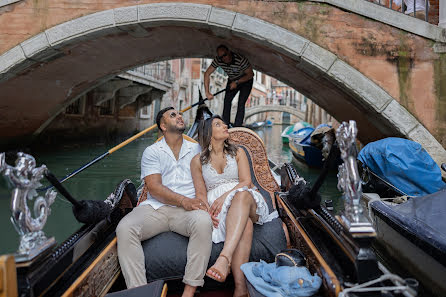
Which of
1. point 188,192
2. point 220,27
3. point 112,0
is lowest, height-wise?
point 188,192

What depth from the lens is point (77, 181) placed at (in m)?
3.68

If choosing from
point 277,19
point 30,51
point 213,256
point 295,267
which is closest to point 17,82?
point 30,51

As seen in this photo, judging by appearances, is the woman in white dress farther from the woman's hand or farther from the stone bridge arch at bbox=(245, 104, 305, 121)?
the stone bridge arch at bbox=(245, 104, 305, 121)

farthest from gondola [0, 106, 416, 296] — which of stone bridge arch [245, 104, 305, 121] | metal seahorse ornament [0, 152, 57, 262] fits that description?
stone bridge arch [245, 104, 305, 121]

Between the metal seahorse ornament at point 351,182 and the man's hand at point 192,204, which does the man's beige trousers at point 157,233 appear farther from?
the metal seahorse ornament at point 351,182

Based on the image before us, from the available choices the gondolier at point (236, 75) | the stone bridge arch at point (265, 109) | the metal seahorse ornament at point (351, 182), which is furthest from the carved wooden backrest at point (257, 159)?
the stone bridge arch at point (265, 109)

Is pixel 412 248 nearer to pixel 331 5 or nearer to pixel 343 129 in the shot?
pixel 343 129

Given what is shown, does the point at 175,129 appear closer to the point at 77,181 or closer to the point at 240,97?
the point at 240,97

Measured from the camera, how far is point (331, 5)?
292cm

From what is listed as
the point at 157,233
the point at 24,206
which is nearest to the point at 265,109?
the point at 157,233

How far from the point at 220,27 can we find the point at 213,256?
2244 millimetres

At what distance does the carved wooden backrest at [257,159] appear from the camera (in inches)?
66.6

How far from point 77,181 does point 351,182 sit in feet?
10.9

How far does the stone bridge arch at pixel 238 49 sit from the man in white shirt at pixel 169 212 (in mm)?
1734
